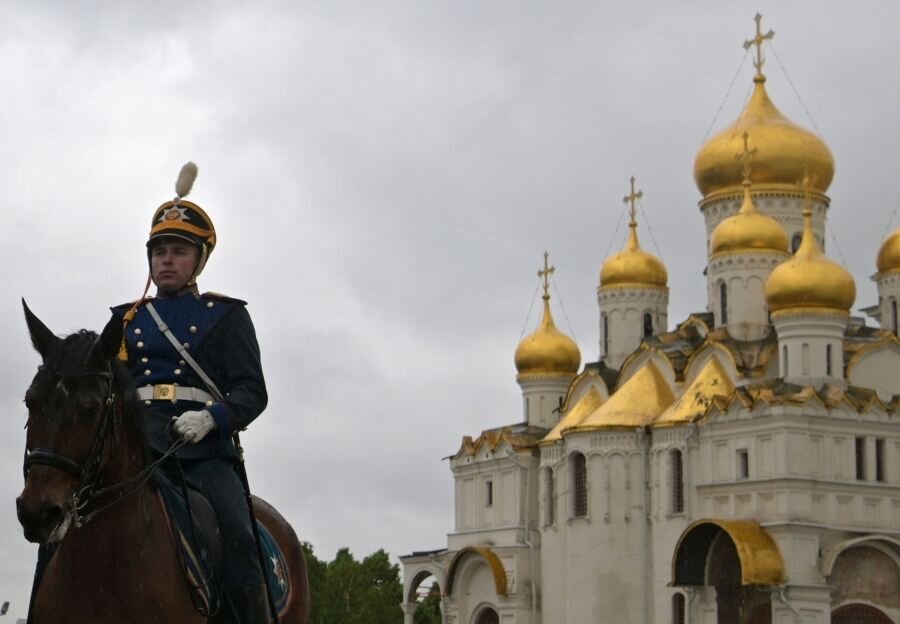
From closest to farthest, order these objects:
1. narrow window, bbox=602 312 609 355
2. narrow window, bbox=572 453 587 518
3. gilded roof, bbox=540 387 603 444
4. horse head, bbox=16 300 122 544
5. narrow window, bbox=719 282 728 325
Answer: horse head, bbox=16 300 122 544 → narrow window, bbox=572 453 587 518 → narrow window, bbox=719 282 728 325 → gilded roof, bbox=540 387 603 444 → narrow window, bbox=602 312 609 355

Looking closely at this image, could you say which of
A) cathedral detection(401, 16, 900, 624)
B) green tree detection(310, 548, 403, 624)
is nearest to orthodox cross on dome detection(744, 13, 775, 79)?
cathedral detection(401, 16, 900, 624)

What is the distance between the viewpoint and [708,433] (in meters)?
38.8

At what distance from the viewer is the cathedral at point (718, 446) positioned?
121 feet

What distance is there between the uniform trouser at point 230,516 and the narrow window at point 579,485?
3618 centimetres

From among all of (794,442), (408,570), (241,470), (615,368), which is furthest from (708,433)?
(241,470)

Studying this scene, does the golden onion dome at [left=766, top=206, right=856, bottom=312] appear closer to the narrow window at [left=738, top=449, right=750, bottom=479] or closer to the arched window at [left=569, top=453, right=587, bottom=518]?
the narrow window at [left=738, top=449, right=750, bottom=479]

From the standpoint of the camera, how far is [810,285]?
124ft

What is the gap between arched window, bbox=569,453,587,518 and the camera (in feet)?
137

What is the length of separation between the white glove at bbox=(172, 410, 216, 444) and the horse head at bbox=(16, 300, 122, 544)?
1.32 feet

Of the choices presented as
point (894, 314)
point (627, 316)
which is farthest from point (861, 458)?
point (627, 316)

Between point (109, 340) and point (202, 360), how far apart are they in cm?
78

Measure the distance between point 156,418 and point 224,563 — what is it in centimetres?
56

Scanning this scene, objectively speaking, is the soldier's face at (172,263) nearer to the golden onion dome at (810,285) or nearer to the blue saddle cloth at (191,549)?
the blue saddle cloth at (191,549)

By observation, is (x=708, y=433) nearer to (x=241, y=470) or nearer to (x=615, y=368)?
(x=615, y=368)
